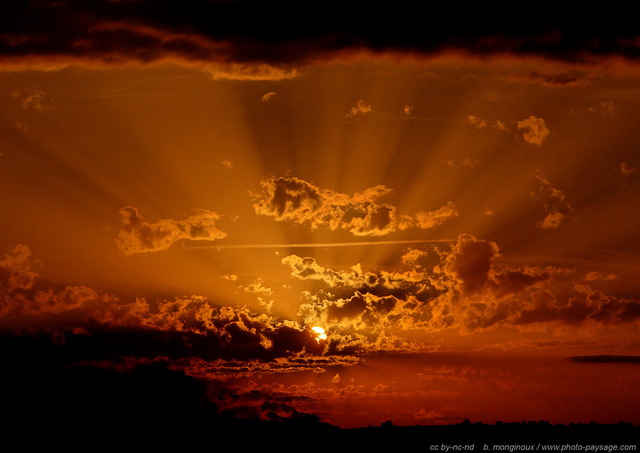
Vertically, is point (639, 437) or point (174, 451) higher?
point (639, 437)

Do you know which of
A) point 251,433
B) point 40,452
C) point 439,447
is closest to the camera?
point 40,452

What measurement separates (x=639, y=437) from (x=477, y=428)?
17.2 m

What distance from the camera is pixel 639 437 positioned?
78125mm

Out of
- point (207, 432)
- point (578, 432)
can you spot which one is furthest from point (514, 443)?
point (207, 432)

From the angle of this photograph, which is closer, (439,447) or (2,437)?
(2,437)

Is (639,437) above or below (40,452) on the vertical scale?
above

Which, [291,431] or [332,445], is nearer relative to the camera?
[332,445]

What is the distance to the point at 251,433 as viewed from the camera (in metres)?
82.0

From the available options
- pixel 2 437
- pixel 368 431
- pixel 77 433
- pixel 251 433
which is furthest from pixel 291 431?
pixel 2 437

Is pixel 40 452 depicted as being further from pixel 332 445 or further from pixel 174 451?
pixel 332 445

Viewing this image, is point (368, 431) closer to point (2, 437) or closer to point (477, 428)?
point (477, 428)

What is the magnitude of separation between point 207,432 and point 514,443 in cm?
3427

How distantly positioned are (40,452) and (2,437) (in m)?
4.96

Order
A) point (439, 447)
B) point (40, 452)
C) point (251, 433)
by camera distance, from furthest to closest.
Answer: point (251, 433), point (439, 447), point (40, 452)
